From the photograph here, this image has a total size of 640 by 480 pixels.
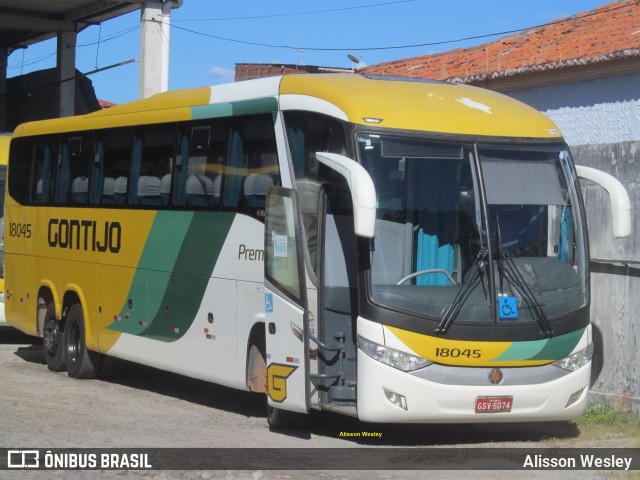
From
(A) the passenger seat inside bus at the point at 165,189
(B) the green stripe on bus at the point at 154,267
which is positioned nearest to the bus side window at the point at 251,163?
(B) the green stripe on bus at the point at 154,267

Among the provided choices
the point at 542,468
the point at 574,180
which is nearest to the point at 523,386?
the point at 542,468

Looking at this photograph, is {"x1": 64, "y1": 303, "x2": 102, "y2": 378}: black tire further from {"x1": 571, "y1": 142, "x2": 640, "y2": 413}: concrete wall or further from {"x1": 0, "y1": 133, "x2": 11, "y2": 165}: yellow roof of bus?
{"x1": 571, "y1": 142, "x2": 640, "y2": 413}: concrete wall

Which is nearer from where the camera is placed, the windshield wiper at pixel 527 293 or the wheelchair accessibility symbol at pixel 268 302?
the windshield wiper at pixel 527 293

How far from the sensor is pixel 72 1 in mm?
32156

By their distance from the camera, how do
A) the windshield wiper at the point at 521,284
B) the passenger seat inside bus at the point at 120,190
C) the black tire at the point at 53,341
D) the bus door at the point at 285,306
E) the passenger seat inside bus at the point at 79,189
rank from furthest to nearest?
the black tire at the point at 53,341, the passenger seat inside bus at the point at 79,189, the passenger seat inside bus at the point at 120,190, the bus door at the point at 285,306, the windshield wiper at the point at 521,284

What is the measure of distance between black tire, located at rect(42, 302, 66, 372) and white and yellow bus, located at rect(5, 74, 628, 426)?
4162 mm

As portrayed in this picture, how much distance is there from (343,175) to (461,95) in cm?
189

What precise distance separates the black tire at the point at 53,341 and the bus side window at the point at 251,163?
5.02m

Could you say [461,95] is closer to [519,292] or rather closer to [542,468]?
[519,292]

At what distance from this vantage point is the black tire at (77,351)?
1459cm

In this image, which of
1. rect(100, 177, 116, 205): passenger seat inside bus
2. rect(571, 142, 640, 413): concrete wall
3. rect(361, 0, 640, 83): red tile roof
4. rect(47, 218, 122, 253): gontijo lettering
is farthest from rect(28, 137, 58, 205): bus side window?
rect(571, 142, 640, 413): concrete wall

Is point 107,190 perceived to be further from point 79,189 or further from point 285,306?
point 285,306

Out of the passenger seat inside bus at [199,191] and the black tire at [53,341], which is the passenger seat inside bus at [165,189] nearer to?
the passenger seat inside bus at [199,191]

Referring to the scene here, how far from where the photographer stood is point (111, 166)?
1388 cm
